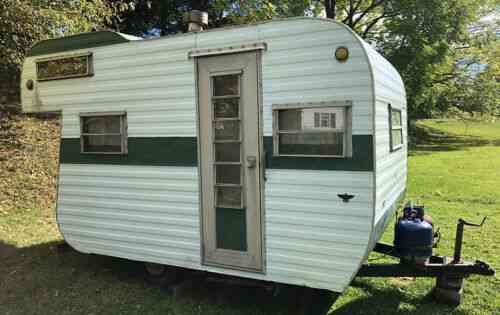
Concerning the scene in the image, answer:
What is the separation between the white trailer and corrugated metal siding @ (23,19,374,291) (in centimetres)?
1

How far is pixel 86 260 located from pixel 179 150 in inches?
104

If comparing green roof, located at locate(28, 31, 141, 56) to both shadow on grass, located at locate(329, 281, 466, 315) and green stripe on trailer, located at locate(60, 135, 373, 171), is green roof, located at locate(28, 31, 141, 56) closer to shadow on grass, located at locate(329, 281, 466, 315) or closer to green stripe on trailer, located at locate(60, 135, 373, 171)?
green stripe on trailer, located at locate(60, 135, 373, 171)

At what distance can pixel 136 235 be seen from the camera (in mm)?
4715

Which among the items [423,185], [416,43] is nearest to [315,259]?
[423,185]

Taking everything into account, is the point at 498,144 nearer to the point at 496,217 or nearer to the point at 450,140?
the point at 450,140

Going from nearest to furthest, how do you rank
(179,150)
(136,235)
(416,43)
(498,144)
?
(179,150), (136,235), (416,43), (498,144)

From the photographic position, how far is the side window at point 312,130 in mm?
3613

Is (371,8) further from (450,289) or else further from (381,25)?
(450,289)

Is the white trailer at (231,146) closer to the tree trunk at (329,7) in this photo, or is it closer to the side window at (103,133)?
the side window at (103,133)

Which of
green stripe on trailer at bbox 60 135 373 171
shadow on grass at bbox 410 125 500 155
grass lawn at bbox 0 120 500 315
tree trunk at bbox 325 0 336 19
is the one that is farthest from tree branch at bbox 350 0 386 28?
green stripe on trailer at bbox 60 135 373 171

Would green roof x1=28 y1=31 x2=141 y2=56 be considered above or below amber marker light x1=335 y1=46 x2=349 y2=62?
above

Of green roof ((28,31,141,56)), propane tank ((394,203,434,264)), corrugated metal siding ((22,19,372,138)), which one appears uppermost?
green roof ((28,31,141,56))

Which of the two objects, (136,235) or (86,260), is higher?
(136,235)

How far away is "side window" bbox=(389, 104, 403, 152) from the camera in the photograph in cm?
438
